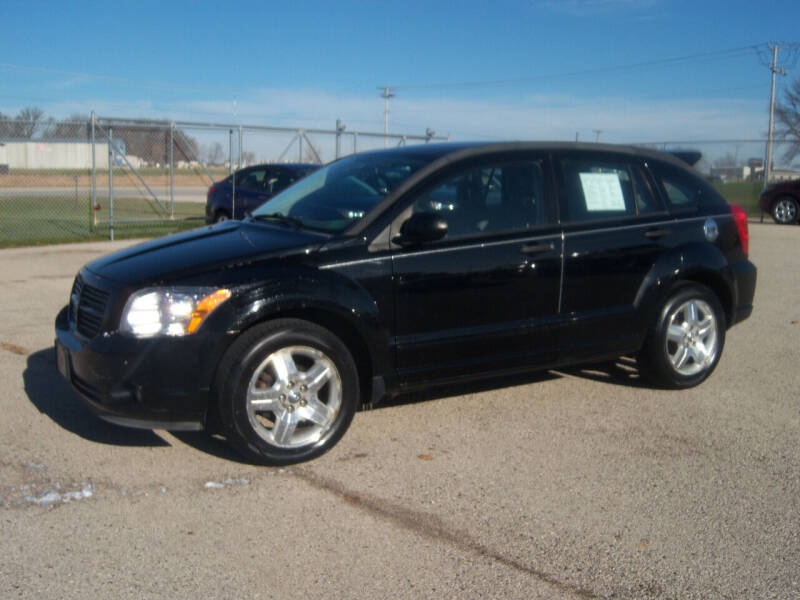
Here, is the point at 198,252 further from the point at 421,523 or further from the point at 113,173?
the point at 113,173

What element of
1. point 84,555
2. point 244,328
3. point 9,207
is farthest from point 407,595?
point 9,207

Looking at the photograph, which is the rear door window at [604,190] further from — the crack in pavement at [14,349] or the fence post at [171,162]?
the fence post at [171,162]

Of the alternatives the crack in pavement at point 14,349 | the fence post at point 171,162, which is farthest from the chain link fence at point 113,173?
the crack in pavement at point 14,349

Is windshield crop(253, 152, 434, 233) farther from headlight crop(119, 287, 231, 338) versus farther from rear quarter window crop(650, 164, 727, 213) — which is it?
rear quarter window crop(650, 164, 727, 213)

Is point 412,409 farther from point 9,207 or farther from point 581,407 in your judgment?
point 9,207

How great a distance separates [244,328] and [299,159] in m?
16.0

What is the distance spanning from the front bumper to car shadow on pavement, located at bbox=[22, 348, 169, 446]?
59 cm

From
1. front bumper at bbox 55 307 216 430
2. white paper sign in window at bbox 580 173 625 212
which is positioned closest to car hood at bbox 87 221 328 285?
front bumper at bbox 55 307 216 430

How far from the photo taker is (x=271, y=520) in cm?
368

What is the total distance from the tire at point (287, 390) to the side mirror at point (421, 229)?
0.72m

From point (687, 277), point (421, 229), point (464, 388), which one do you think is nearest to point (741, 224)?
point (687, 277)

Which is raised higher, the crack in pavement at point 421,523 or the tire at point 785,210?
the tire at point 785,210

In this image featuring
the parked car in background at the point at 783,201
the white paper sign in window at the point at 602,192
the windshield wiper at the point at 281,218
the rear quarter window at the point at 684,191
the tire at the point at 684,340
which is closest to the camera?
the windshield wiper at the point at 281,218

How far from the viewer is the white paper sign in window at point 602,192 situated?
536 cm
